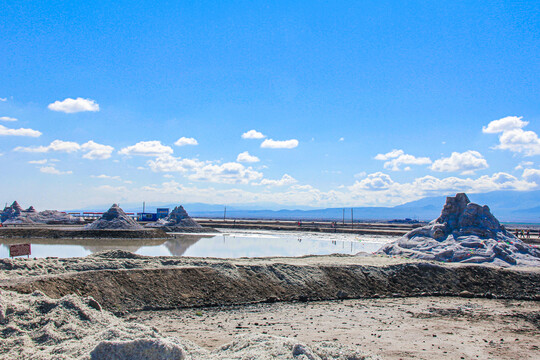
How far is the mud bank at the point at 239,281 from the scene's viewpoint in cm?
1218

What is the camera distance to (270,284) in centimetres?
1448

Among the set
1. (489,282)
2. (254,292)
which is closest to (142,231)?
(254,292)

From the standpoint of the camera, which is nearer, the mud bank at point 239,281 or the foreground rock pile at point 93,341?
the foreground rock pile at point 93,341

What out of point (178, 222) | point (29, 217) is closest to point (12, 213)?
point (29, 217)

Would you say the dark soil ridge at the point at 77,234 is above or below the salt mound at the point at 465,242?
below

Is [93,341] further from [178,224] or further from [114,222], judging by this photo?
[178,224]

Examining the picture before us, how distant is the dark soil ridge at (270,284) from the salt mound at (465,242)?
9.71 ft

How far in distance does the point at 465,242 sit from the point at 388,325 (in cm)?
1321

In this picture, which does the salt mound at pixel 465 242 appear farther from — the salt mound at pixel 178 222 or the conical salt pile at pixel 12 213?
the conical salt pile at pixel 12 213

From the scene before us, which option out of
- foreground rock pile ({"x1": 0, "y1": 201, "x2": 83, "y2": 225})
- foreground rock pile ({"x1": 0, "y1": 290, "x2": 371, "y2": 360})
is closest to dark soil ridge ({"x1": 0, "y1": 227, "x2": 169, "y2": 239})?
foreground rock pile ({"x1": 0, "y1": 201, "x2": 83, "y2": 225})

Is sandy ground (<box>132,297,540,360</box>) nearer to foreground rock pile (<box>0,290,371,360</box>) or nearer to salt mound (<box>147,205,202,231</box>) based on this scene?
foreground rock pile (<box>0,290,371,360</box>)

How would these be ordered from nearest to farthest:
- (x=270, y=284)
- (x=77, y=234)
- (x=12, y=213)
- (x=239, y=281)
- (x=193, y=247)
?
(x=239, y=281) < (x=270, y=284) < (x=193, y=247) < (x=77, y=234) < (x=12, y=213)

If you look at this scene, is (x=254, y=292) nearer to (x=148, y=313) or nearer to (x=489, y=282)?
(x=148, y=313)

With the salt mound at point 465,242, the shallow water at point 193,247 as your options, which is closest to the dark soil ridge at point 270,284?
the salt mound at point 465,242
